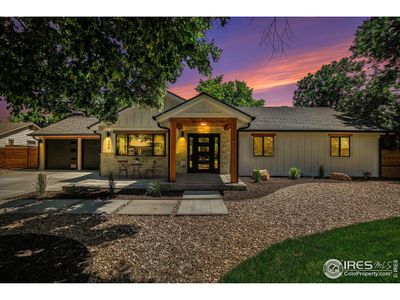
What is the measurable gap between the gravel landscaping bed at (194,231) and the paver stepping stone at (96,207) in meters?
0.41

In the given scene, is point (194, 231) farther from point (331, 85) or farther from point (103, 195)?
point (331, 85)

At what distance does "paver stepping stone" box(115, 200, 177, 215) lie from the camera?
232 inches

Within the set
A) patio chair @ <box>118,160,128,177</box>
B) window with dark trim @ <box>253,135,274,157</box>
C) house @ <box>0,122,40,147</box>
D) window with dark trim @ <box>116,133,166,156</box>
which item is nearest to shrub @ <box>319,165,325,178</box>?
window with dark trim @ <box>253,135,274,157</box>

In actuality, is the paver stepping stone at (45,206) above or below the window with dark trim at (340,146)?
below

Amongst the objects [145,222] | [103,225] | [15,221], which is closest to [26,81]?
[15,221]

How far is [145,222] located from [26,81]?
435 cm

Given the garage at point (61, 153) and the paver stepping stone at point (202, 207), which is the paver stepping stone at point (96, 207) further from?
the garage at point (61, 153)

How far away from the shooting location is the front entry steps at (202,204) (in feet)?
19.2

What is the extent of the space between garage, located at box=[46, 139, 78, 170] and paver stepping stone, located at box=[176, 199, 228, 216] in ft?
51.4

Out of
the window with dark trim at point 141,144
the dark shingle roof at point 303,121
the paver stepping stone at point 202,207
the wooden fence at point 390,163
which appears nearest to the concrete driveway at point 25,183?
the window with dark trim at point 141,144

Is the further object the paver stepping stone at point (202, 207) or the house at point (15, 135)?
the house at point (15, 135)

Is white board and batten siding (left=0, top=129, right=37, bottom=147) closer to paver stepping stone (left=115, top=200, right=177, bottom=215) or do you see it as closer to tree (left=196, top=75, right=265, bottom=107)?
paver stepping stone (left=115, top=200, right=177, bottom=215)

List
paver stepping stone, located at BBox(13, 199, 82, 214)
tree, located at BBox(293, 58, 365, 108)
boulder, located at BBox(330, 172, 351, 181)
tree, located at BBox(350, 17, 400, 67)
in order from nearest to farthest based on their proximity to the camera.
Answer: paver stepping stone, located at BBox(13, 199, 82, 214)
boulder, located at BBox(330, 172, 351, 181)
tree, located at BBox(350, 17, 400, 67)
tree, located at BBox(293, 58, 365, 108)
